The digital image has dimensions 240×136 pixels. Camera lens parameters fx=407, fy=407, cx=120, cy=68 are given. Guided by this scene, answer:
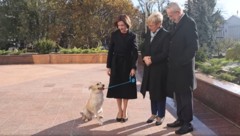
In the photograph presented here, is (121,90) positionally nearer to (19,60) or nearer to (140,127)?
(140,127)

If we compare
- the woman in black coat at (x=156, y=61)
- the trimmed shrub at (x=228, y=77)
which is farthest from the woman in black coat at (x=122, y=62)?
the trimmed shrub at (x=228, y=77)

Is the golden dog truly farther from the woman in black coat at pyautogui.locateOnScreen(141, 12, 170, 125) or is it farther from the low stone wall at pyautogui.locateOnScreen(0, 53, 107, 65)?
the low stone wall at pyautogui.locateOnScreen(0, 53, 107, 65)

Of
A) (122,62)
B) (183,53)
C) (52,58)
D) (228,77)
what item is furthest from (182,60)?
(52,58)

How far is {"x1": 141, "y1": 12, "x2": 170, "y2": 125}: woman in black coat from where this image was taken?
5.92 metres

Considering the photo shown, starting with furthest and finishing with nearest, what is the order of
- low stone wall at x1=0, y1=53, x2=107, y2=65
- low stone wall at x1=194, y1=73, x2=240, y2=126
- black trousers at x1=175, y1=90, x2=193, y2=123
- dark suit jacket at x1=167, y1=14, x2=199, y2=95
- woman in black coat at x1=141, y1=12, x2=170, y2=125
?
low stone wall at x1=0, y1=53, x2=107, y2=65 < low stone wall at x1=194, y1=73, x2=240, y2=126 < woman in black coat at x1=141, y1=12, x2=170, y2=125 < black trousers at x1=175, y1=90, x2=193, y2=123 < dark suit jacket at x1=167, y1=14, x2=199, y2=95

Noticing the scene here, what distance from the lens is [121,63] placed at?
642cm

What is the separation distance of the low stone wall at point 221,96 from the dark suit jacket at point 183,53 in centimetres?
99

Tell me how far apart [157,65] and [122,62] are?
0.62 metres

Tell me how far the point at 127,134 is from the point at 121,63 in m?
1.21

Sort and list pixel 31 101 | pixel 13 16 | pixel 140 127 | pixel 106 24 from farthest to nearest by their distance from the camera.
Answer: pixel 13 16 < pixel 106 24 < pixel 31 101 < pixel 140 127

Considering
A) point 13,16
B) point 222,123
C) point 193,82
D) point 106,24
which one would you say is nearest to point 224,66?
point 222,123

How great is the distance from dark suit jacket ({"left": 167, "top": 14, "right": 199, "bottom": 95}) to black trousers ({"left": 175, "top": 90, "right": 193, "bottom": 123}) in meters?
A: 0.10

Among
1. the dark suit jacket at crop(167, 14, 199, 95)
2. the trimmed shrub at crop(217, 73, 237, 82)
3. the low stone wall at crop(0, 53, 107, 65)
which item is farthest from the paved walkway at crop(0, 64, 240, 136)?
the low stone wall at crop(0, 53, 107, 65)

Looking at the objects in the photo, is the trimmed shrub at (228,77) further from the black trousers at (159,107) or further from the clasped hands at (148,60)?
the clasped hands at (148,60)
